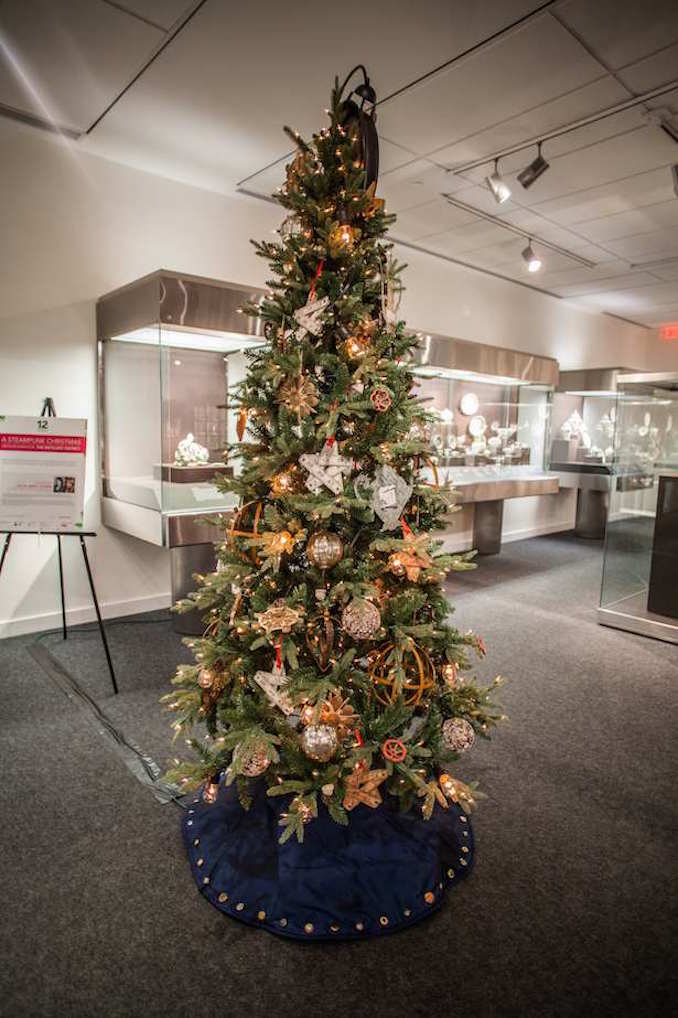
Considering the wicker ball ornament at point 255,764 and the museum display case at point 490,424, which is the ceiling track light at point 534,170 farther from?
the wicker ball ornament at point 255,764

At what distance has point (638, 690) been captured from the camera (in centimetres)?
318

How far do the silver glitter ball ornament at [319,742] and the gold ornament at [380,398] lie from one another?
0.88 meters

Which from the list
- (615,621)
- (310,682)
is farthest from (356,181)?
(615,621)

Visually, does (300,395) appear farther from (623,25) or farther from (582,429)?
(582,429)

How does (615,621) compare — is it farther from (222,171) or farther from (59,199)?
(59,199)

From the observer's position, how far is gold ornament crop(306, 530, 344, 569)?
5.41 ft

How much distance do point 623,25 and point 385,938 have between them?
340 cm

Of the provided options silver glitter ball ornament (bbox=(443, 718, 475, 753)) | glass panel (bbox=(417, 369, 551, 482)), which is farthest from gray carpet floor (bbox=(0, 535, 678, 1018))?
glass panel (bbox=(417, 369, 551, 482))

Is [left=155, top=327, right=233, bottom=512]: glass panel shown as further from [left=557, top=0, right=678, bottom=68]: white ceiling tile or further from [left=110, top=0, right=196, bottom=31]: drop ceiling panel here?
[left=557, top=0, right=678, bottom=68]: white ceiling tile

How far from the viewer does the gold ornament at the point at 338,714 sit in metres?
1.64

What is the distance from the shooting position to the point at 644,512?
4266mm

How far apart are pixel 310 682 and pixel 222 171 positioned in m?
3.55

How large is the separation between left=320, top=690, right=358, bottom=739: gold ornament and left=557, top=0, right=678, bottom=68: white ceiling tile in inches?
107

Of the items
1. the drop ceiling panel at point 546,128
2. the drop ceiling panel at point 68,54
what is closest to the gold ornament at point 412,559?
the drop ceiling panel at point 68,54
